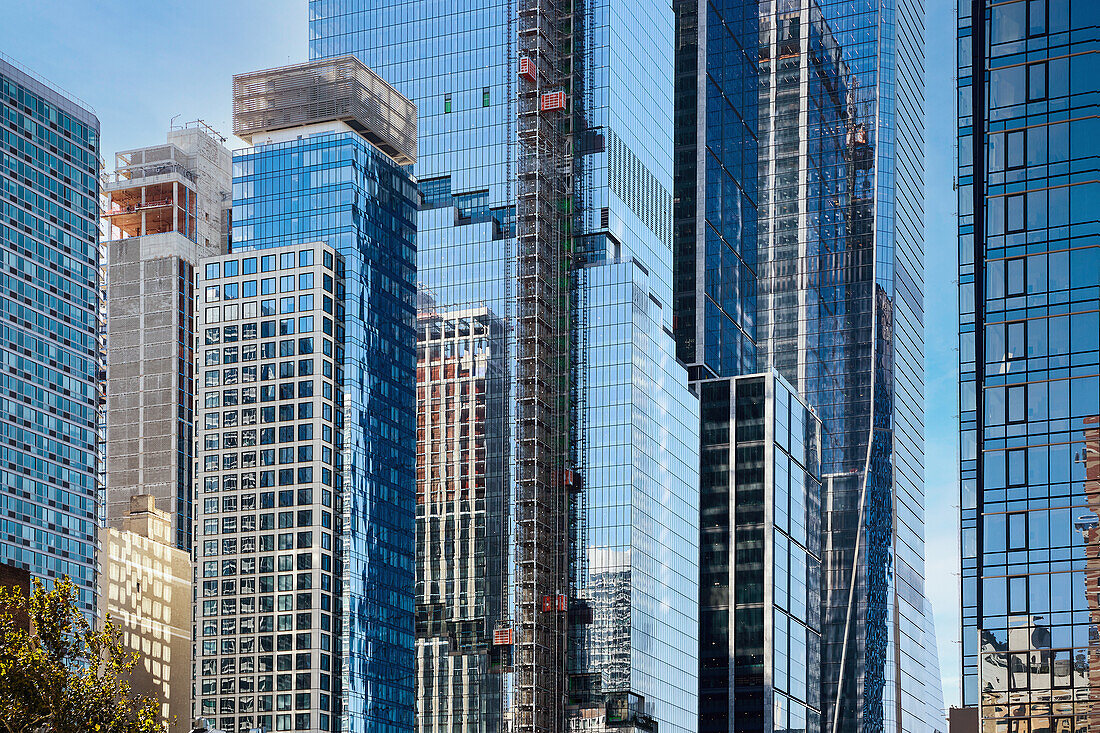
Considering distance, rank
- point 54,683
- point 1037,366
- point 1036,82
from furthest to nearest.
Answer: point 1036,82
point 1037,366
point 54,683

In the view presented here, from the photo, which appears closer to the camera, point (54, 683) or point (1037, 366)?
point (54, 683)

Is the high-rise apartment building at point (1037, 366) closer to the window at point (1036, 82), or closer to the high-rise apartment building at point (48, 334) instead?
the window at point (1036, 82)

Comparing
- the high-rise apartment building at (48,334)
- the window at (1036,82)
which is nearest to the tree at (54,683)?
the window at (1036,82)

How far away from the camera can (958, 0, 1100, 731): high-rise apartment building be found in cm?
10694

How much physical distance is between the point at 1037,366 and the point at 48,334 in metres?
113

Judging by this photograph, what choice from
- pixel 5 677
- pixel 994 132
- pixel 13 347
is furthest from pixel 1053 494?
pixel 13 347

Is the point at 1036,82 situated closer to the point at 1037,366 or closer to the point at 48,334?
the point at 1037,366

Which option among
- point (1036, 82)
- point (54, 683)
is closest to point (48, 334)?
point (1036, 82)

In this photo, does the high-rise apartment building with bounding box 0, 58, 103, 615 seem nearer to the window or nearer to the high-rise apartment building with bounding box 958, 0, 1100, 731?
the high-rise apartment building with bounding box 958, 0, 1100, 731

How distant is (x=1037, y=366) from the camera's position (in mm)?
112562

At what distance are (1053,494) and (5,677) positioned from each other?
67018mm

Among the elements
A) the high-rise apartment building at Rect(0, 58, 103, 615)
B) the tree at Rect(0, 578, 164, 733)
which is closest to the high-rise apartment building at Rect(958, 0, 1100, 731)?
the tree at Rect(0, 578, 164, 733)

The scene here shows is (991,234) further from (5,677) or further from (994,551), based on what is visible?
(5,677)

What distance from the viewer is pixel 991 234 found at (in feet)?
379
